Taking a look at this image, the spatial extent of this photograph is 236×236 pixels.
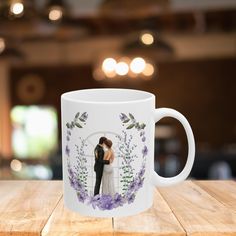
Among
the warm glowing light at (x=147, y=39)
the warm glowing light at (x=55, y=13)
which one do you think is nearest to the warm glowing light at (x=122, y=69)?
the warm glowing light at (x=147, y=39)

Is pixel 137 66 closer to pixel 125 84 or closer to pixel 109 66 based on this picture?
pixel 109 66

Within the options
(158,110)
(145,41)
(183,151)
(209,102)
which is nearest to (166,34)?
(209,102)

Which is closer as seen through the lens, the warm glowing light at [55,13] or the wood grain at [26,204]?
the wood grain at [26,204]

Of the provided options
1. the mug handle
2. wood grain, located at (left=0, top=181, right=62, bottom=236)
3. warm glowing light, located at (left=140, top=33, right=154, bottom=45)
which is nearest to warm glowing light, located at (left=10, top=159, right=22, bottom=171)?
warm glowing light, located at (left=140, top=33, right=154, bottom=45)

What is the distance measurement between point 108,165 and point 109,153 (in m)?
0.02

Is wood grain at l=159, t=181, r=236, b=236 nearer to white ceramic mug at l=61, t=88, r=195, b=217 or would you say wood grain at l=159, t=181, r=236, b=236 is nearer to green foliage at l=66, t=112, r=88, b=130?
white ceramic mug at l=61, t=88, r=195, b=217

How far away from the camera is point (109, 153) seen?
0.62 meters

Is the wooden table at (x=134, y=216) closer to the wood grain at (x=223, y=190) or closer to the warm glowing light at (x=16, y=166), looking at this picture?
the wood grain at (x=223, y=190)

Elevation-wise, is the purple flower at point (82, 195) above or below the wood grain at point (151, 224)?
above

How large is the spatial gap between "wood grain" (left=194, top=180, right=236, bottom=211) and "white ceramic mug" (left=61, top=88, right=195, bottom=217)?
11 cm

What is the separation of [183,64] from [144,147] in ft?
22.3

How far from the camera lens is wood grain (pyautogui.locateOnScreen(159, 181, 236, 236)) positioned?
0.59 m

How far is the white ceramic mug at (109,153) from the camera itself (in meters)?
0.62

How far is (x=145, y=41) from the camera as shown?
10.9 feet
